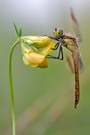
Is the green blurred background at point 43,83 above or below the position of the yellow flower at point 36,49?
below

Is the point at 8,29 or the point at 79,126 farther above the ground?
the point at 8,29

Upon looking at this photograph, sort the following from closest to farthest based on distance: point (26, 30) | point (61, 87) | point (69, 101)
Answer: point (69, 101) → point (61, 87) → point (26, 30)

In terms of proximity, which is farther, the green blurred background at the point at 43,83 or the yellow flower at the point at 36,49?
the green blurred background at the point at 43,83

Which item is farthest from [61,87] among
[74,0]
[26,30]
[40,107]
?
[74,0]

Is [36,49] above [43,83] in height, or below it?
above

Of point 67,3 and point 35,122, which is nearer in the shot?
point 35,122

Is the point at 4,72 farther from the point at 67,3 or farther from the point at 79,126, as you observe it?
the point at 67,3

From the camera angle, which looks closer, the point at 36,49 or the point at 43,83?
the point at 36,49

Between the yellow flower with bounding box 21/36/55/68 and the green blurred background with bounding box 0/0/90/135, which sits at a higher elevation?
the yellow flower with bounding box 21/36/55/68
